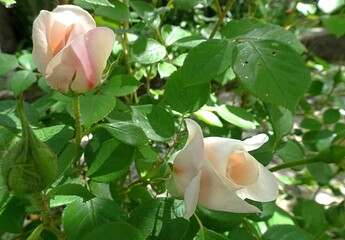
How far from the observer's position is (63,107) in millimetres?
768

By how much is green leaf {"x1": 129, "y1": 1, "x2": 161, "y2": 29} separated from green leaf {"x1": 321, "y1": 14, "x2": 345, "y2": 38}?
12.0 inches

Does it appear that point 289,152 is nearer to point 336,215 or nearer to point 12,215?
point 336,215

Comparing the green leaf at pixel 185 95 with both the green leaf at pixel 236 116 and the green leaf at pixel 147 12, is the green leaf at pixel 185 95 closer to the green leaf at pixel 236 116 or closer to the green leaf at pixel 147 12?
the green leaf at pixel 236 116

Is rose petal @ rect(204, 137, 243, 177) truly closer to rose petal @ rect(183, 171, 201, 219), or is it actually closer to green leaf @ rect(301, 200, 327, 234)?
rose petal @ rect(183, 171, 201, 219)

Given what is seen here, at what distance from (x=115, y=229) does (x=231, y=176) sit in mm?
115

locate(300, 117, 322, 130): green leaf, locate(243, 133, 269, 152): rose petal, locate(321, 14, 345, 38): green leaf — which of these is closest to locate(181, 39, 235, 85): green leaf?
locate(243, 133, 269, 152): rose petal

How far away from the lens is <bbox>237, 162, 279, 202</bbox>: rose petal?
0.40 m

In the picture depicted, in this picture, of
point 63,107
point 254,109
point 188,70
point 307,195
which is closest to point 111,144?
point 188,70

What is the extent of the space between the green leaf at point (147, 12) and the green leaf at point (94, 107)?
23cm

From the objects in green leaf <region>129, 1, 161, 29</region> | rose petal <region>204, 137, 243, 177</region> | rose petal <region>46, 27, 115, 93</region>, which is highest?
rose petal <region>46, 27, 115, 93</region>

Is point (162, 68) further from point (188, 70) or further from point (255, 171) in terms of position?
point (255, 171)

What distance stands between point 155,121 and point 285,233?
0.22 m

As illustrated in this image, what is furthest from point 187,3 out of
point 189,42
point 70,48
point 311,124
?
point 311,124

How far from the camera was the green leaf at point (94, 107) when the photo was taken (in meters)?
0.48
